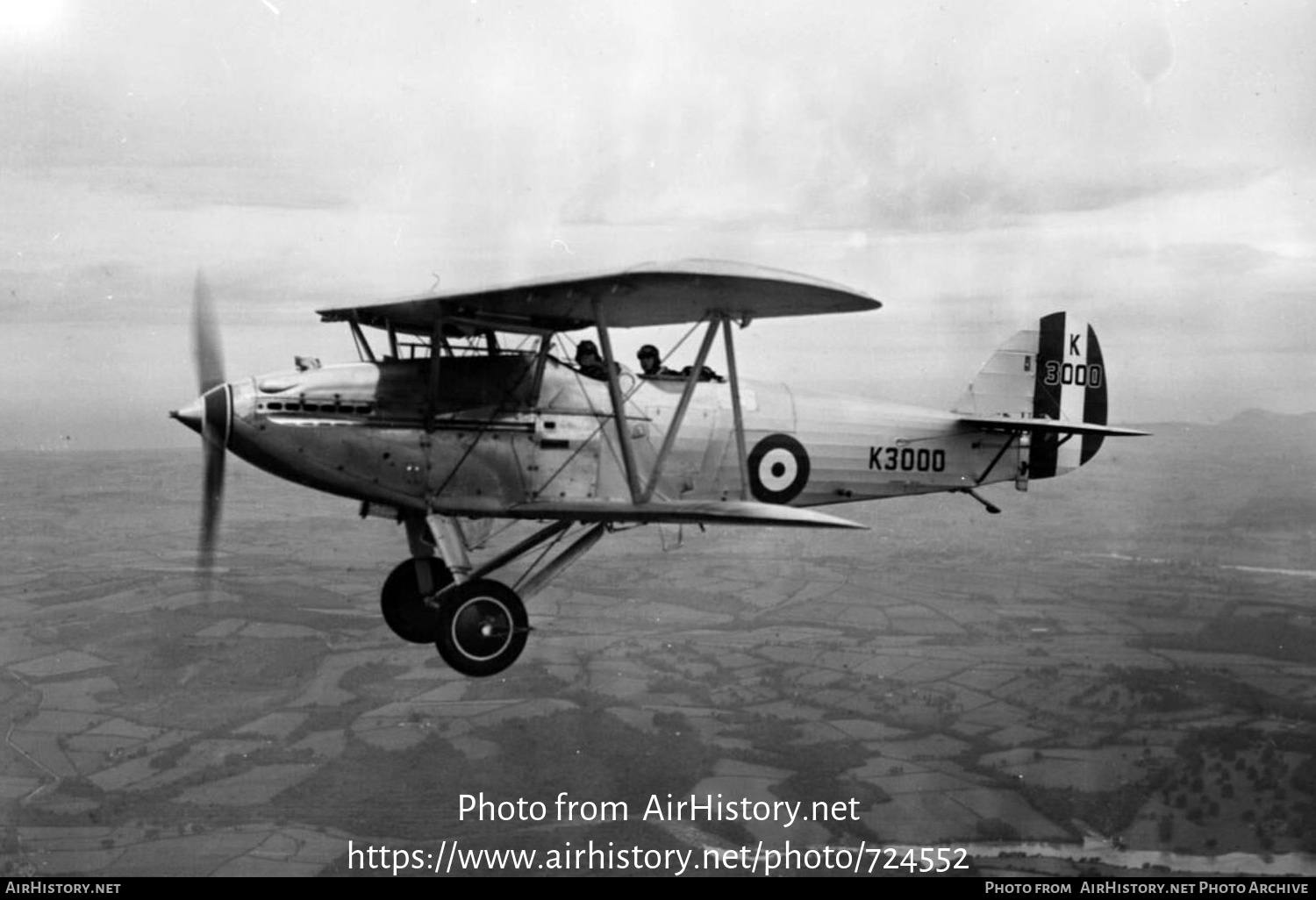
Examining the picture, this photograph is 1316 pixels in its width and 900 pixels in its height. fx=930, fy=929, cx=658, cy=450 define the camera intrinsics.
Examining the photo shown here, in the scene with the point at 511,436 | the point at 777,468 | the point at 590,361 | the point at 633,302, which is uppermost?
the point at 633,302

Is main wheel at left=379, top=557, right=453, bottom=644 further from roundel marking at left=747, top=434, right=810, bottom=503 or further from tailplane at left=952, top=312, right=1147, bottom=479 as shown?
tailplane at left=952, top=312, right=1147, bottom=479

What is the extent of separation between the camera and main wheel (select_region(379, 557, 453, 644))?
10109mm

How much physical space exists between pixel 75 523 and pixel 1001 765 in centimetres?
5407

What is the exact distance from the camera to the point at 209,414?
8.49 meters

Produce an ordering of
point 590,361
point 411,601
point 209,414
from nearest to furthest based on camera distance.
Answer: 1. point 209,414
2. point 590,361
3. point 411,601

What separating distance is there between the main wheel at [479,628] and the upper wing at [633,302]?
2.56 meters

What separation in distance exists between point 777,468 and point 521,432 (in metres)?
3.02

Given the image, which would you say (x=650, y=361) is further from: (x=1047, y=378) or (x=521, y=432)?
(x=1047, y=378)

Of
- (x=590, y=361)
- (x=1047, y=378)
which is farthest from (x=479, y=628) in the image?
(x=1047, y=378)

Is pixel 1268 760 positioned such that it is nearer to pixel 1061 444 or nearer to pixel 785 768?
pixel 785 768

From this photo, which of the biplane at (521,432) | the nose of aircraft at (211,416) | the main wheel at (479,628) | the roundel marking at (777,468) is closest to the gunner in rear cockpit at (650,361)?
the biplane at (521,432)

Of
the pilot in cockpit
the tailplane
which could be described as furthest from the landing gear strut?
the tailplane

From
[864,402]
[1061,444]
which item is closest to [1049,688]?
[1061,444]
